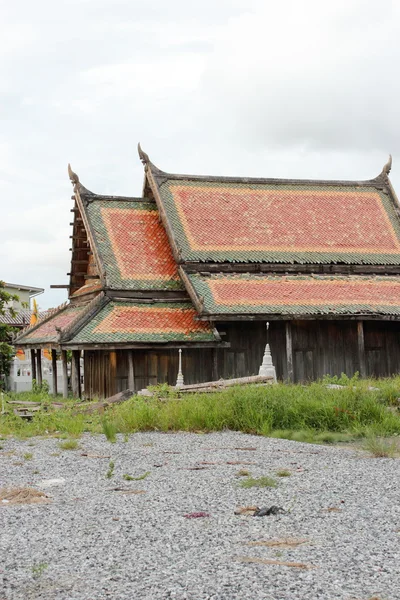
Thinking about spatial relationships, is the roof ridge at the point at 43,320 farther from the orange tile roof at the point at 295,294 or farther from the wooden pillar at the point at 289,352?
the wooden pillar at the point at 289,352

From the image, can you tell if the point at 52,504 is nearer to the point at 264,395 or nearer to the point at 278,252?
the point at 264,395

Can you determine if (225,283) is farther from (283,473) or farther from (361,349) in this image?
(283,473)

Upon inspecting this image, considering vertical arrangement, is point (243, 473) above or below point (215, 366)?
below

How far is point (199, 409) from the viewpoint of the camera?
13.9 meters

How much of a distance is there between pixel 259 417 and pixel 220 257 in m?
12.7

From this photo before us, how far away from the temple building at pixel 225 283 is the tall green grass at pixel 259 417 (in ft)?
26.3

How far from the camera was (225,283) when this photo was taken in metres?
24.9

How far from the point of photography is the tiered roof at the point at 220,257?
23.6 metres

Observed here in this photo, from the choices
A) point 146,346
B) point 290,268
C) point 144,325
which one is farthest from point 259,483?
point 290,268

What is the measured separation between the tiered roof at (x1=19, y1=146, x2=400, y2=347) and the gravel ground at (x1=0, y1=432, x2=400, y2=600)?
12.7 m

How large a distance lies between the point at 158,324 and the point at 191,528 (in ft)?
55.8

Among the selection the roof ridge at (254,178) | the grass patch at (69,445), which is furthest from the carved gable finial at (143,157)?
the grass patch at (69,445)

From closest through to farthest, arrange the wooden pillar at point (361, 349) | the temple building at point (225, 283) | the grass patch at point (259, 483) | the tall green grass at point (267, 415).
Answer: the grass patch at point (259, 483)
the tall green grass at point (267, 415)
the temple building at point (225, 283)
the wooden pillar at point (361, 349)

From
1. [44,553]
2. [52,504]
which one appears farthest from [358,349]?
[44,553]
